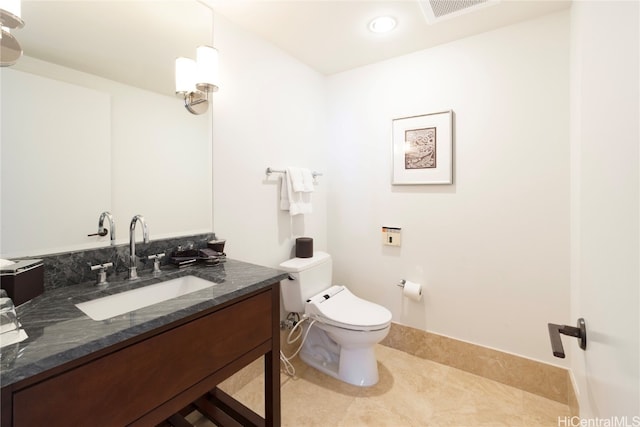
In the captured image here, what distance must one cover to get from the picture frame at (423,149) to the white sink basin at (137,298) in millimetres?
1556

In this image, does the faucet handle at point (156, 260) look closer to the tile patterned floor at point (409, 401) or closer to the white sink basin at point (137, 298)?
the white sink basin at point (137, 298)

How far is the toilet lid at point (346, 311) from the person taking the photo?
5.65 ft

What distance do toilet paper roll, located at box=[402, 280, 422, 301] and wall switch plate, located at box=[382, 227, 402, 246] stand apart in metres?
0.31

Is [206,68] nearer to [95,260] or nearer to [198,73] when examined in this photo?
[198,73]

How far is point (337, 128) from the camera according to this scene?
2465 millimetres

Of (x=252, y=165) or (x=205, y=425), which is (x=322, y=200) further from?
(x=205, y=425)

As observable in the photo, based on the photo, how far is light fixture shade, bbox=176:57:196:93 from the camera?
1478 millimetres

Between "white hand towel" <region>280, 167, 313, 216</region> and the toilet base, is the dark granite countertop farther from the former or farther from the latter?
the toilet base

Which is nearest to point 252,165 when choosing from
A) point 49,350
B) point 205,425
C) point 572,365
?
point 49,350

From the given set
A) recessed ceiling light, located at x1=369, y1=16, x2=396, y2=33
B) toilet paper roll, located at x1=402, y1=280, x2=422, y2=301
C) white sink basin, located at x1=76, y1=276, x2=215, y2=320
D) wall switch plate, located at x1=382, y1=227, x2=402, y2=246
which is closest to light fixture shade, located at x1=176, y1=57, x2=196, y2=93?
white sink basin, located at x1=76, y1=276, x2=215, y2=320

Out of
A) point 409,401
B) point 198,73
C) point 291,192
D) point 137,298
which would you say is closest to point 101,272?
point 137,298

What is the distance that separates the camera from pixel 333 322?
1.76m

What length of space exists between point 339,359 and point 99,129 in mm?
1899

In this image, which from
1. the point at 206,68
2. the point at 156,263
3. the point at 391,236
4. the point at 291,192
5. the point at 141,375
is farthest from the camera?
the point at 391,236
